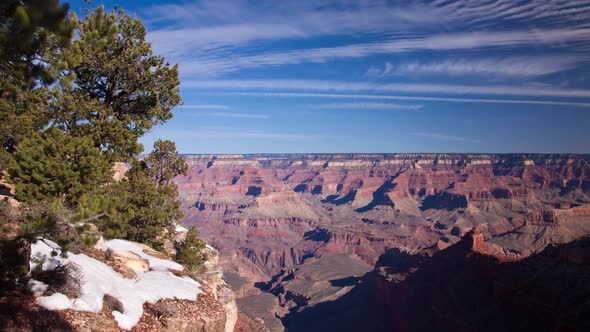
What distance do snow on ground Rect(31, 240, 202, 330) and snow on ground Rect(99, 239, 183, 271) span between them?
1.33 m

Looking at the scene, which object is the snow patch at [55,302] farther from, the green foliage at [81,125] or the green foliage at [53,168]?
the green foliage at [53,168]

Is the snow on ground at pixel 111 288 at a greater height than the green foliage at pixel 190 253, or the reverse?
the snow on ground at pixel 111 288

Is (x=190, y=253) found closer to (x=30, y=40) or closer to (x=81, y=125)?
(x=81, y=125)

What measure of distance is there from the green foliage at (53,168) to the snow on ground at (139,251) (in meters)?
2.32

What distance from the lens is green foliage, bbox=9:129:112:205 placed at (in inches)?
565

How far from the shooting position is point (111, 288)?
11.5 metres

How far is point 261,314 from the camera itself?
257 feet

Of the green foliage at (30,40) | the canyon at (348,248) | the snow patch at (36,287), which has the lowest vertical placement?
the canyon at (348,248)

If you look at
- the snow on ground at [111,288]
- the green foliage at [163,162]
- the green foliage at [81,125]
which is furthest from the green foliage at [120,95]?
the snow on ground at [111,288]

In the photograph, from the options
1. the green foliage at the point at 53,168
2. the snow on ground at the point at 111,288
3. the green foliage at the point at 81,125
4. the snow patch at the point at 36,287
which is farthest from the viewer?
the green foliage at the point at 53,168

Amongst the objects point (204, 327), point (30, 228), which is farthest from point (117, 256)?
point (30, 228)

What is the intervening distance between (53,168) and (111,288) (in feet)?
19.8

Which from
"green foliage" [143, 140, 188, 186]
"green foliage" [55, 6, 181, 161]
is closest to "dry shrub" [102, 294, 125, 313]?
"green foliage" [55, 6, 181, 161]

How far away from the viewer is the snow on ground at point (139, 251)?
15.4m
